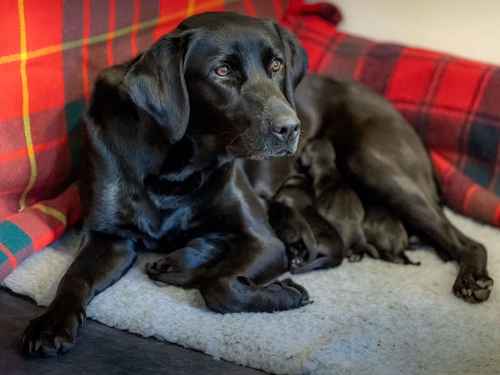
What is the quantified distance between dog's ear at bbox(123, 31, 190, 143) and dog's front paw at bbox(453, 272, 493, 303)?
0.94m

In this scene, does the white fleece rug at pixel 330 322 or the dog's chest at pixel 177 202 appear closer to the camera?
the white fleece rug at pixel 330 322

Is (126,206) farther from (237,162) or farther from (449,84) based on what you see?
(449,84)

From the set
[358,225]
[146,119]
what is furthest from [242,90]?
[358,225]

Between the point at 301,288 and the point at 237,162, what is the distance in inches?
17.5

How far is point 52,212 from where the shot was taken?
7.31ft

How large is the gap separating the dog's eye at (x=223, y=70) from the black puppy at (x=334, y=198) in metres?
0.68

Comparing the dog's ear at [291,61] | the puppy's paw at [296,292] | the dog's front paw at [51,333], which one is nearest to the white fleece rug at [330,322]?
the puppy's paw at [296,292]

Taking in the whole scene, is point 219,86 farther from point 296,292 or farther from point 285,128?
point 296,292

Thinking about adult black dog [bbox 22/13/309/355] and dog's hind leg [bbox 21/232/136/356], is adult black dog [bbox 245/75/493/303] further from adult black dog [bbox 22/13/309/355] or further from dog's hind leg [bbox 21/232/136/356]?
dog's hind leg [bbox 21/232/136/356]

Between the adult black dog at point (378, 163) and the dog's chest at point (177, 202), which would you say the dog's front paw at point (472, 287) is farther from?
the dog's chest at point (177, 202)

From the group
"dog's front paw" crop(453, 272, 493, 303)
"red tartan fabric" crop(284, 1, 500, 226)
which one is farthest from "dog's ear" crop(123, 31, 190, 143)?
"red tartan fabric" crop(284, 1, 500, 226)

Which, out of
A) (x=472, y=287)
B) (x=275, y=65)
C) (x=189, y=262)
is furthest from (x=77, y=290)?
(x=472, y=287)

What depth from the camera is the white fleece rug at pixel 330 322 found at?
69.6 inches

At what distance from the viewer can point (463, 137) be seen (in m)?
2.71
